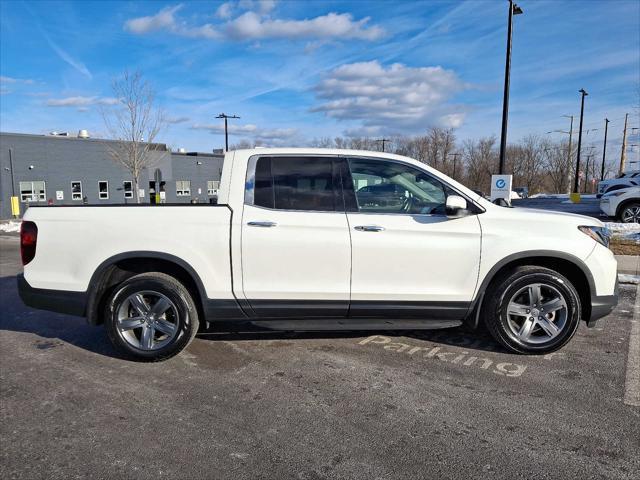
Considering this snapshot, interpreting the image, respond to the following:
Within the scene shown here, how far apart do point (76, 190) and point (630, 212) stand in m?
41.5

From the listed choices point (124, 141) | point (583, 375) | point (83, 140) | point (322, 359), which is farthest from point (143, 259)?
point (83, 140)

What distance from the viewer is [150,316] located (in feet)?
14.1

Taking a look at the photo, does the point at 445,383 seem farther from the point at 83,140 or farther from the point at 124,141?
the point at 83,140

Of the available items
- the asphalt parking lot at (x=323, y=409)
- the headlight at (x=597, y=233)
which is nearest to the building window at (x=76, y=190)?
the asphalt parking lot at (x=323, y=409)

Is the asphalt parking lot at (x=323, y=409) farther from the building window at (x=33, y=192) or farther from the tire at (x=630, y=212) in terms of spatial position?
the building window at (x=33, y=192)

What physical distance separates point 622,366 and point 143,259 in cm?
432

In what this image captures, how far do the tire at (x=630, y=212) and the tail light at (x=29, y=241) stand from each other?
15523 mm

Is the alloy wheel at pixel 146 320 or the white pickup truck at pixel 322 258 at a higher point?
the white pickup truck at pixel 322 258

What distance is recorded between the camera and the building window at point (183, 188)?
52.0 metres

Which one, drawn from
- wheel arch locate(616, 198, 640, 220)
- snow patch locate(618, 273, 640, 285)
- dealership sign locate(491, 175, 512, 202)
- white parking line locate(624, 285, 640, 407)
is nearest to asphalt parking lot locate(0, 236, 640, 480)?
white parking line locate(624, 285, 640, 407)

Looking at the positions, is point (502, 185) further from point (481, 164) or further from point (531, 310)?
point (481, 164)

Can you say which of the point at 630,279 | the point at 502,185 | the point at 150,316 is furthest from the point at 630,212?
the point at 150,316

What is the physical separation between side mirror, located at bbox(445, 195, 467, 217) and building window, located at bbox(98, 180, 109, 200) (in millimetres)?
45308

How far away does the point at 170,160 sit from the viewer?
49469 mm
